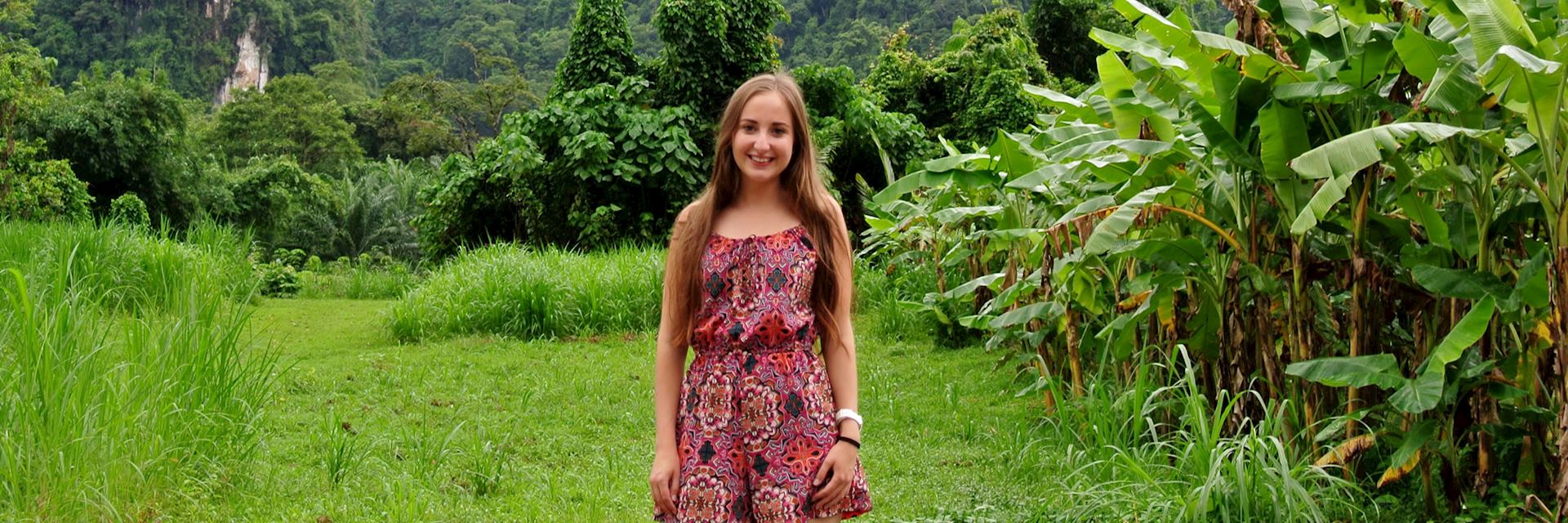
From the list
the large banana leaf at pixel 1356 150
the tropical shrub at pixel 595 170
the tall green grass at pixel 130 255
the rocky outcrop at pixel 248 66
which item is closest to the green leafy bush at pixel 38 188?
the tropical shrub at pixel 595 170

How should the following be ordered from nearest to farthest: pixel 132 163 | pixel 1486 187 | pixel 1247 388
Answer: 1. pixel 1486 187
2. pixel 1247 388
3. pixel 132 163

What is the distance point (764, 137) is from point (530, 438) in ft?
10.5

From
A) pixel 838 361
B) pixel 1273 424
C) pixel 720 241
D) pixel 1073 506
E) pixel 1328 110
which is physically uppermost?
pixel 1328 110

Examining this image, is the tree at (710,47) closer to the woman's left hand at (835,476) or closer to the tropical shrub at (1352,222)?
the tropical shrub at (1352,222)

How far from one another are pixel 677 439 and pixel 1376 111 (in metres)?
2.07

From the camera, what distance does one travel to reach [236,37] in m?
42.8

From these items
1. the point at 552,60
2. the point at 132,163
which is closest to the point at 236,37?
the point at 552,60

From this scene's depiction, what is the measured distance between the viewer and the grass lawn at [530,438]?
3.79 m

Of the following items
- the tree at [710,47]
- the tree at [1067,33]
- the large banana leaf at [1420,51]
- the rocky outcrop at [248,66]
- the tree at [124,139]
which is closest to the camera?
the large banana leaf at [1420,51]

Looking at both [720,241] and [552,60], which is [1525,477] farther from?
[552,60]

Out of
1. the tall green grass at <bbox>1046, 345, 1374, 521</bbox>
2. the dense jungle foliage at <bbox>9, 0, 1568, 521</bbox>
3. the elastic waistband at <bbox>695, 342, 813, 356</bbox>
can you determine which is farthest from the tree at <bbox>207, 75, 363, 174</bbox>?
the elastic waistband at <bbox>695, 342, 813, 356</bbox>

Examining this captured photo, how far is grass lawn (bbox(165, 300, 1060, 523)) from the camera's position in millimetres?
3789

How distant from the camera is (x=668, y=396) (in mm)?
2135

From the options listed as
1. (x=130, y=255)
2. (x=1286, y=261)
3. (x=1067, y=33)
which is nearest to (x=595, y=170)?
(x=130, y=255)
